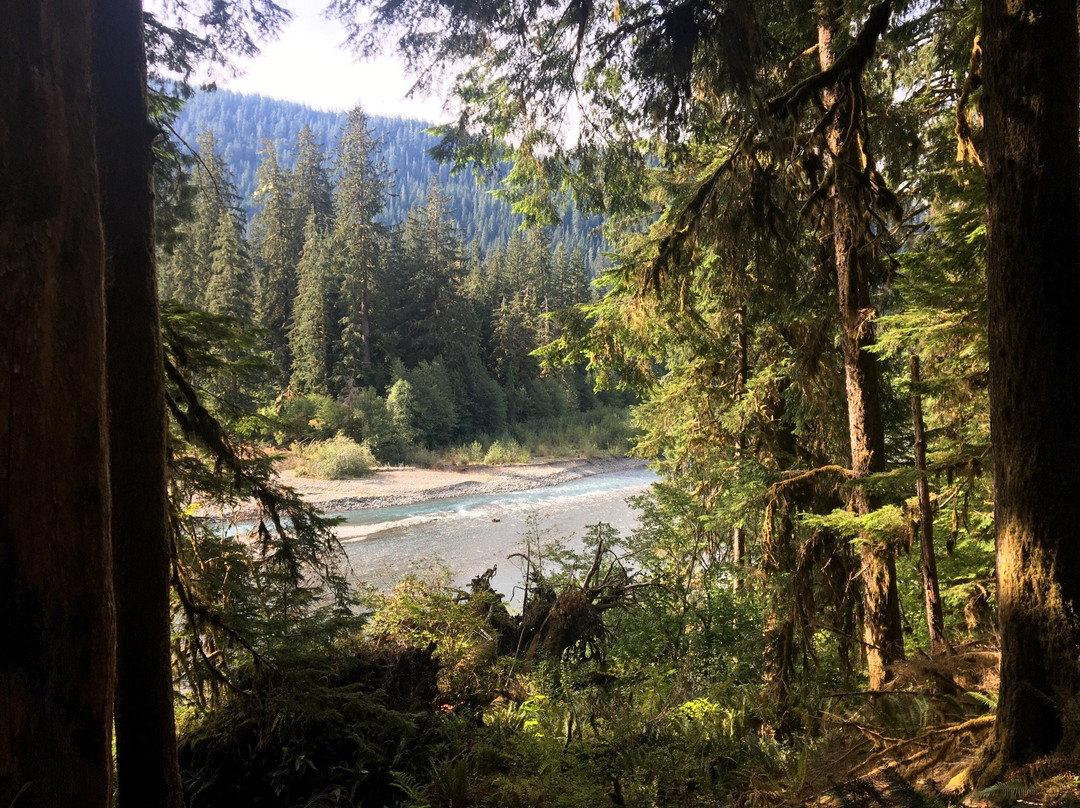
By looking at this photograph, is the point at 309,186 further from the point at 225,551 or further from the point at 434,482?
the point at 225,551

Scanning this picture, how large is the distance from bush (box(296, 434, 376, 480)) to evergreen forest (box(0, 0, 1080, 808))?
1818 centimetres

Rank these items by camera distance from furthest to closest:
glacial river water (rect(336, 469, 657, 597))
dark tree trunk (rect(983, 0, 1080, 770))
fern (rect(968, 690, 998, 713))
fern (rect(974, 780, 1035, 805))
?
glacial river water (rect(336, 469, 657, 597)), fern (rect(968, 690, 998, 713)), dark tree trunk (rect(983, 0, 1080, 770)), fern (rect(974, 780, 1035, 805))

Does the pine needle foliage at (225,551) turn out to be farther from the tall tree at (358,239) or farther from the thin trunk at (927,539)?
the tall tree at (358,239)

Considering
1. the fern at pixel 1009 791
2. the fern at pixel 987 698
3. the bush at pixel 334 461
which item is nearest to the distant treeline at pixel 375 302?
the bush at pixel 334 461

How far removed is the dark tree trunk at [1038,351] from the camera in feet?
7.52

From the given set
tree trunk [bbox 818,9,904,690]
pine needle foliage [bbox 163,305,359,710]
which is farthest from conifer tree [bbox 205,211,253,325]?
tree trunk [bbox 818,9,904,690]

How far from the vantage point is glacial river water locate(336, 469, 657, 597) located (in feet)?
47.5

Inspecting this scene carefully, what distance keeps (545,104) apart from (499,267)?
44.6 metres

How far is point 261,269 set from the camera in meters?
39.7

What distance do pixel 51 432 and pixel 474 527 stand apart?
17457 millimetres

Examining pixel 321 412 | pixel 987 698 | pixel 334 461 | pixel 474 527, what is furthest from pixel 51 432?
pixel 321 412

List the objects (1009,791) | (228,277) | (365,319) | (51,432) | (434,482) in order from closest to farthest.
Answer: (51,432), (1009,791), (434,482), (228,277), (365,319)

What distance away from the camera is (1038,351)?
7.64ft

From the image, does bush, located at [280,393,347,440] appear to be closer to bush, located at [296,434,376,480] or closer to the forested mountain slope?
bush, located at [296,434,376,480]
